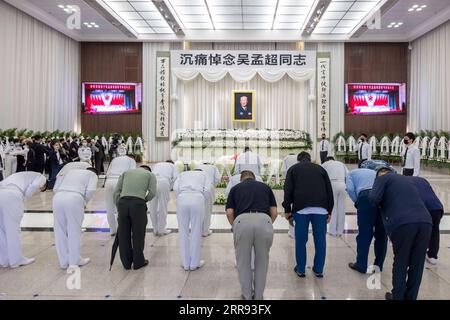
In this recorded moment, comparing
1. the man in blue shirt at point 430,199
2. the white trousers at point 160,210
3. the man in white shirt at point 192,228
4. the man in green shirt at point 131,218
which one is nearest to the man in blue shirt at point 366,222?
the man in blue shirt at point 430,199

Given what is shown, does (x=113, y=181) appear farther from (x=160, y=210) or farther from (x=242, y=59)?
(x=242, y=59)

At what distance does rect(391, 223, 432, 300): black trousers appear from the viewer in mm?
3564

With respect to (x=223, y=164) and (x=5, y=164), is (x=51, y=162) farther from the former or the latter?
(x=223, y=164)

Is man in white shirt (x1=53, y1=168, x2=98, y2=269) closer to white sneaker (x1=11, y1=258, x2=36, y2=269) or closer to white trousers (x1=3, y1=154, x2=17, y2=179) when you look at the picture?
white sneaker (x1=11, y1=258, x2=36, y2=269)

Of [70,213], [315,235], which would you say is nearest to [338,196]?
[315,235]

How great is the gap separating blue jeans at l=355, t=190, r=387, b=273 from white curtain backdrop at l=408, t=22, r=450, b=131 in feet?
45.9

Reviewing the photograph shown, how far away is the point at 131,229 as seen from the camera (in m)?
5.02

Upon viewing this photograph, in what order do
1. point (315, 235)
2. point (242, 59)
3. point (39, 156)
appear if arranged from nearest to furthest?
1. point (315, 235)
2. point (39, 156)
3. point (242, 59)

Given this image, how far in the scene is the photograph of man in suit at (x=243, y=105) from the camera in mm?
20625

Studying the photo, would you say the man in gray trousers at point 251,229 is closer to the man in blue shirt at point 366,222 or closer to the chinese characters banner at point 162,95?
the man in blue shirt at point 366,222

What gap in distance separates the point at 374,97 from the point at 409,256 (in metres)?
17.7

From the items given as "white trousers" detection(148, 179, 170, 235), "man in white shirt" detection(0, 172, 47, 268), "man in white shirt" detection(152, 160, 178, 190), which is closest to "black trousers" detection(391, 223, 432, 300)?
"white trousers" detection(148, 179, 170, 235)

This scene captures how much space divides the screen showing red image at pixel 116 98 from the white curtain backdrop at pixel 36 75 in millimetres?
546
